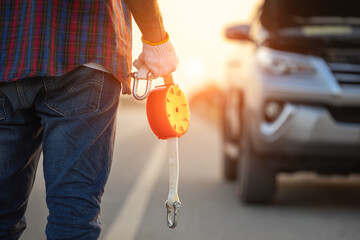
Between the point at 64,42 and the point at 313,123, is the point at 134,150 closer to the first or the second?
the point at 313,123

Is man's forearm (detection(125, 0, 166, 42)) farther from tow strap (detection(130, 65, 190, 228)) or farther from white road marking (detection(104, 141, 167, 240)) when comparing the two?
white road marking (detection(104, 141, 167, 240))

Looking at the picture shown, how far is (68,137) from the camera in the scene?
1.83 metres

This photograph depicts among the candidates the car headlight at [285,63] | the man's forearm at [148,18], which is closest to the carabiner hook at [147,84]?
the man's forearm at [148,18]

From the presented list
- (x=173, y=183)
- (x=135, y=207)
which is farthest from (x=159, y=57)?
(x=135, y=207)

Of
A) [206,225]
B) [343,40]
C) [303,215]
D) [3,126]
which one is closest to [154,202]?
[206,225]

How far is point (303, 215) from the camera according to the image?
4773 mm

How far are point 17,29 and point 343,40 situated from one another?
133 inches

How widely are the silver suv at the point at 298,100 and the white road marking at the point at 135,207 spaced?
0.95 m

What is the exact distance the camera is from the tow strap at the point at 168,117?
1.99 meters

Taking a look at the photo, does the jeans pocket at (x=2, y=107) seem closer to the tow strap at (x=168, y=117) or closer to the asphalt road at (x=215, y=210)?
the tow strap at (x=168, y=117)

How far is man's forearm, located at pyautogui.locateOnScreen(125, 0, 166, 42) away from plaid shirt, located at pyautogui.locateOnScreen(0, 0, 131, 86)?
0.27 feet

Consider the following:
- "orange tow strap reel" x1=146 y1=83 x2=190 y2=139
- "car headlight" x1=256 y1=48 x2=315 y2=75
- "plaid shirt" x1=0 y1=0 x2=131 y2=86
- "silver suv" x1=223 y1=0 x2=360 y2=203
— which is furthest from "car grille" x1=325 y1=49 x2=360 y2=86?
"plaid shirt" x1=0 y1=0 x2=131 y2=86

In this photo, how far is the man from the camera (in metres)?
1.83

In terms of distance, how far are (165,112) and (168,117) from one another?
20 mm
